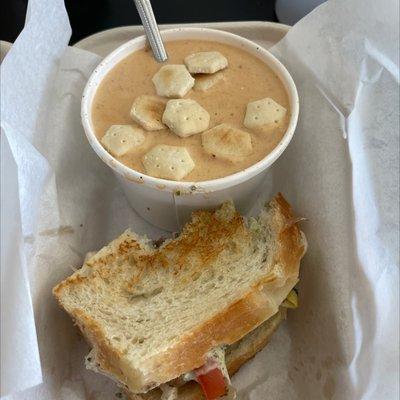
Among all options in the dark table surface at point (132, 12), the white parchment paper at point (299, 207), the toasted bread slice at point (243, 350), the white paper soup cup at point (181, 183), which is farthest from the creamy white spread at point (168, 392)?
the dark table surface at point (132, 12)

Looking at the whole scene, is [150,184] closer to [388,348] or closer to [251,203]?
[251,203]

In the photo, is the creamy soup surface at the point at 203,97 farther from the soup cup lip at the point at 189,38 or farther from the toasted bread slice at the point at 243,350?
the toasted bread slice at the point at 243,350

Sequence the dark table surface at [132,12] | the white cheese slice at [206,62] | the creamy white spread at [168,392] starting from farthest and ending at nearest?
the dark table surface at [132,12] → the white cheese slice at [206,62] → the creamy white spread at [168,392]

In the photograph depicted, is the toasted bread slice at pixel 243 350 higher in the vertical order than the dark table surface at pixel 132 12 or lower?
lower

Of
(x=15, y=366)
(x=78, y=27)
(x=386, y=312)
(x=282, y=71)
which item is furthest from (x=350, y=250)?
(x=78, y=27)

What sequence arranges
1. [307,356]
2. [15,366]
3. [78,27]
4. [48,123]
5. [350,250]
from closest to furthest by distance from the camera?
[15,366], [350,250], [307,356], [48,123], [78,27]

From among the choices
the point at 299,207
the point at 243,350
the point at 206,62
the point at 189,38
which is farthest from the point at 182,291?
the point at 189,38
